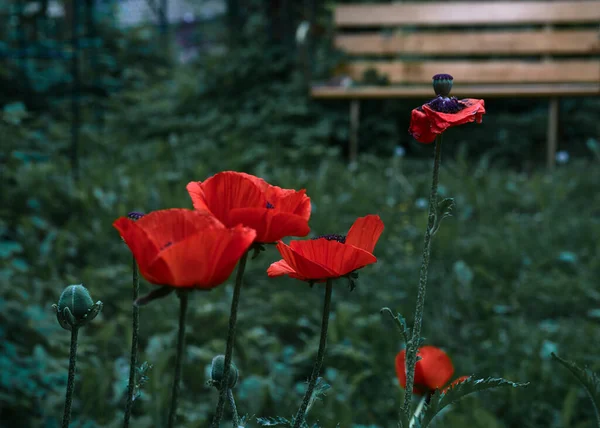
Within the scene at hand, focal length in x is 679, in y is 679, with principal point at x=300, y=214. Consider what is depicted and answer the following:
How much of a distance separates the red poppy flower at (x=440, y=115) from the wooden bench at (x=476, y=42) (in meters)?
4.69

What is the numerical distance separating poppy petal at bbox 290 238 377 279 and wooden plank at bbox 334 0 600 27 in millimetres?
5121

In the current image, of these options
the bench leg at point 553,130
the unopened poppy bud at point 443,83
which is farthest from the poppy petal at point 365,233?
the bench leg at point 553,130

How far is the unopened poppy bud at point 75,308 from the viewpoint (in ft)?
1.56

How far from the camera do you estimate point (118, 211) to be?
3.04 m

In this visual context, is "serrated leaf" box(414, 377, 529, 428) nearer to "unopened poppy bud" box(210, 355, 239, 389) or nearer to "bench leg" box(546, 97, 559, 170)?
"unopened poppy bud" box(210, 355, 239, 389)

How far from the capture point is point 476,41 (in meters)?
5.31

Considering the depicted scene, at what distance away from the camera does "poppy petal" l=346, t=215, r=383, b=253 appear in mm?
512

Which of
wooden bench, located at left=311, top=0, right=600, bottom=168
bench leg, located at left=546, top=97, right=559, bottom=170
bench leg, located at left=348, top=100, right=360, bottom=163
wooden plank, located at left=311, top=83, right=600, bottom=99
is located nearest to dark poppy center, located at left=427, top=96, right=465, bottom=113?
wooden plank, located at left=311, top=83, right=600, bottom=99

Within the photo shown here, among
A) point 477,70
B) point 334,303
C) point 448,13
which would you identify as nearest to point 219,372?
point 334,303

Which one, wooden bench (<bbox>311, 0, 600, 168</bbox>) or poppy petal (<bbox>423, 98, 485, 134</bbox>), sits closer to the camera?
poppy petal (<bbox>423, 98, 485, 134</bbox>)

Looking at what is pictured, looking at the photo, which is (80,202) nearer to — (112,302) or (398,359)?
(112,302)

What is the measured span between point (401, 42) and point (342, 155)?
1113 mm

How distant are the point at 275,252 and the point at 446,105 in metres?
2.27

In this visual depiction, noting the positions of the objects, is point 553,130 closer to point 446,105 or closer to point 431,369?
point 431,369
